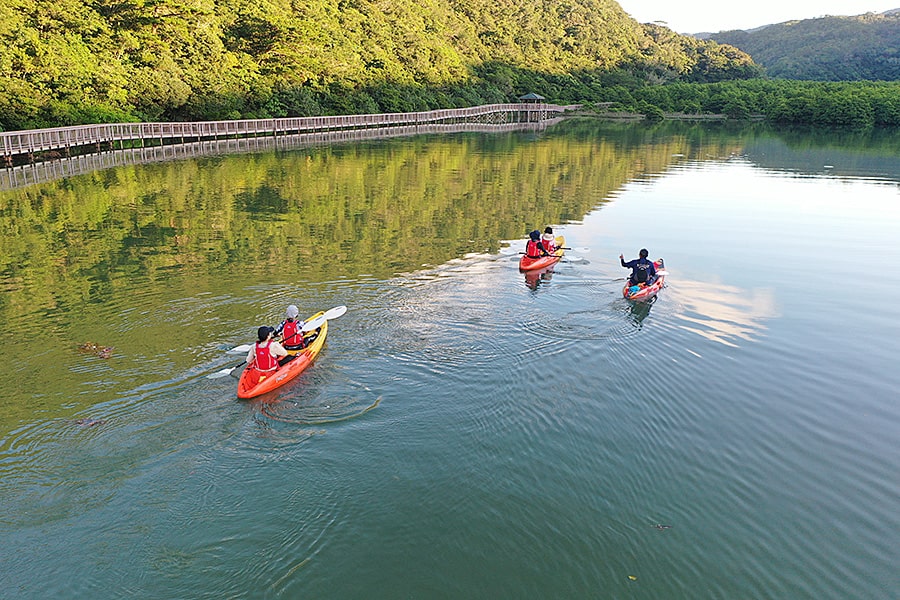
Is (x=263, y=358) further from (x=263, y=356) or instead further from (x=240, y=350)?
(x=240, y=350)

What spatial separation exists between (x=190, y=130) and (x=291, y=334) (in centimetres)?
4246

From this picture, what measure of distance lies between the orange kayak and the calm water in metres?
0.24

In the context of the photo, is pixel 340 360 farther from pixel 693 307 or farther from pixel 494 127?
pixel 494 127

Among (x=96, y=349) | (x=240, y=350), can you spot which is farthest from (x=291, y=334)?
(x=96, y=349)

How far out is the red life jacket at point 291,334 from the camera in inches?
428

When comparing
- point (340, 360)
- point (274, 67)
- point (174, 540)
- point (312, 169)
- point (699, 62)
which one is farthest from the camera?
point (699, 62)

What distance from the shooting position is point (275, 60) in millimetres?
62031

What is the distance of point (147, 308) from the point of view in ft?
44.8

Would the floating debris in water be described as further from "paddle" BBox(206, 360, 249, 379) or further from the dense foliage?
the dense foliage

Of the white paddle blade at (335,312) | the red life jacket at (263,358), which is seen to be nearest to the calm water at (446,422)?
the white paddle blade at (335,312)

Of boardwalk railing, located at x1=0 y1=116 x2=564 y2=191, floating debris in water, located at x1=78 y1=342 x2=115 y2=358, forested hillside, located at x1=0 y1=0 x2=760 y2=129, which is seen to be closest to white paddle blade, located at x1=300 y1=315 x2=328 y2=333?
floating debris in water, located at x1=78 y1=342 x2=115 y2=358

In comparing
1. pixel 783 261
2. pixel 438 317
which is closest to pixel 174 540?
pixel 438 317

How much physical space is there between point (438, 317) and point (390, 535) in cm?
661

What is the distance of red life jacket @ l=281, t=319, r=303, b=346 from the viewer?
10.9 m
